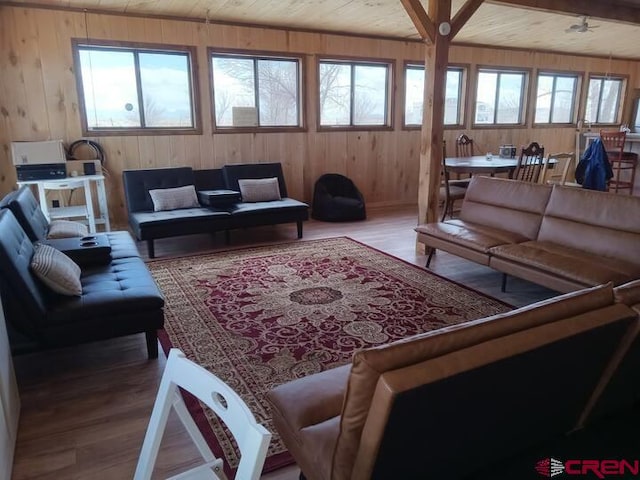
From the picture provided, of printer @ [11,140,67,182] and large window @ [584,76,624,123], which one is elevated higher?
large window @ [584,76,624,123]

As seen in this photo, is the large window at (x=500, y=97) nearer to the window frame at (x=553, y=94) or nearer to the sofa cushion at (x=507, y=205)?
the window frame at (x=553, y=94)

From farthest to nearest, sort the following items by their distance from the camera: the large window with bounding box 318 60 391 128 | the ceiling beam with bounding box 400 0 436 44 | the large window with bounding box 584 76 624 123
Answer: the large window with bounding box 584 76 624 123 < the large window with bounding box 318 60 391 128 < the ceiling beam with bounding box 400 0 436 44

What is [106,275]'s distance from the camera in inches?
112

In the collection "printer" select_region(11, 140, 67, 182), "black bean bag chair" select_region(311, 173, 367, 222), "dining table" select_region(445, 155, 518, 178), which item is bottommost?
"black bean bag chair" select_region(311, 173, 367, 222)

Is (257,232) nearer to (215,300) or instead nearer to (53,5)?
(215,300)

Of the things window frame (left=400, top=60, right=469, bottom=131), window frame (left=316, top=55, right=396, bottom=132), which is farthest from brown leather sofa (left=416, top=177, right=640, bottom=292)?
window frame (left=400, top=60, right=469, bottom=131)

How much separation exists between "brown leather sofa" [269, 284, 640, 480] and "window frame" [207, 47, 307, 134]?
4.92 m

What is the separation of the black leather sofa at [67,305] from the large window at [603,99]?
9.27m

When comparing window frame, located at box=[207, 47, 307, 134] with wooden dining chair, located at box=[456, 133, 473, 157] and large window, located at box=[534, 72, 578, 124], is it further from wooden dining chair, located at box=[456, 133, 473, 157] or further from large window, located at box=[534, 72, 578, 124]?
large window, located at box=[534, 72, 578, 124]

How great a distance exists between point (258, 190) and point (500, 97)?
16.3ft

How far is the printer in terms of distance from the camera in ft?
14.9

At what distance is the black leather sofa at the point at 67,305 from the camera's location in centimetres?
219

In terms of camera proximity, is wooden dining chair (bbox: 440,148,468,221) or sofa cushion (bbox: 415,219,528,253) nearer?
sofa cushion (bbox: 415,219,528,253)

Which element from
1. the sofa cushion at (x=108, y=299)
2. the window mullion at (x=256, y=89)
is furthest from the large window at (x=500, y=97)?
the sofa cushion at (x=108, y=299)
